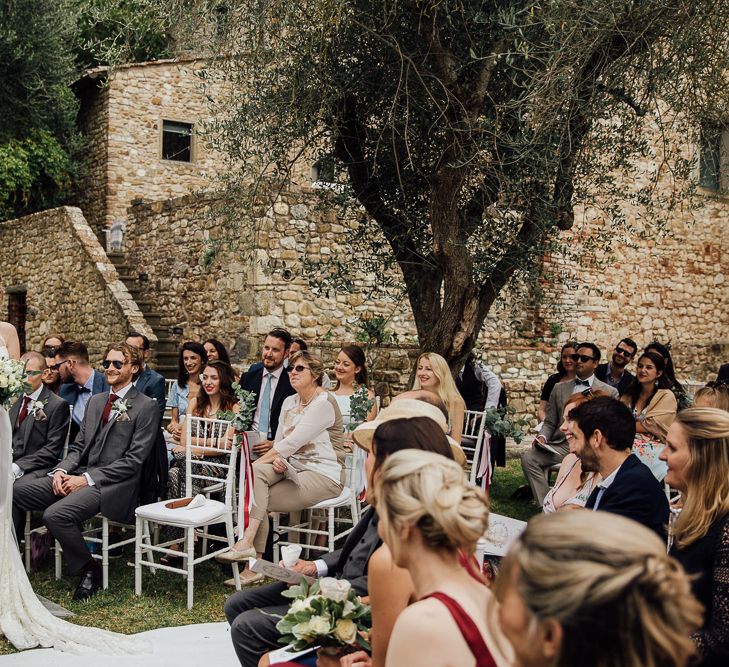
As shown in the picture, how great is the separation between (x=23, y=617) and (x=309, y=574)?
210cm

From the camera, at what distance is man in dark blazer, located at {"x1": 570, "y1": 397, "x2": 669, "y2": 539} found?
139 inches

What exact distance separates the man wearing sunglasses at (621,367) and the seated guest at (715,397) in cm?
249

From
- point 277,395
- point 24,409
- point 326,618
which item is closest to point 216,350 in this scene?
point 277,395

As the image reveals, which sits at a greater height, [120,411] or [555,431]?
[120,411]

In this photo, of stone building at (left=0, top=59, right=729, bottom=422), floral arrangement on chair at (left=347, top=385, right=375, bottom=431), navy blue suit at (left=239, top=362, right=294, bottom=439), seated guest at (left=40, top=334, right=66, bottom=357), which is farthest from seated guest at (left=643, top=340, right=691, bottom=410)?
seated guest at (left=40, top=334, right=66, bottom=357)

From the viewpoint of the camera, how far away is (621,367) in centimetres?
833

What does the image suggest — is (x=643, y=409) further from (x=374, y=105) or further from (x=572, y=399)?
(x=374, y=105)

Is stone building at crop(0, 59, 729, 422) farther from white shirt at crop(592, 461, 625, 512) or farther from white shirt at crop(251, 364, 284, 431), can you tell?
white shirt at crop(592, 461, 625, 512)

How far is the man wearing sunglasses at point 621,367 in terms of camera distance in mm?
8180

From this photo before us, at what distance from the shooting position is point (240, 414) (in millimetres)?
5949

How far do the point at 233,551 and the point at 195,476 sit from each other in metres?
0.76

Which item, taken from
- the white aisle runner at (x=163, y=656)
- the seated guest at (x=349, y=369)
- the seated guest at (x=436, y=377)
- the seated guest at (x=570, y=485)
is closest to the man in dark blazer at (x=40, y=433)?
the white aisle runner at (x=163, y=656)

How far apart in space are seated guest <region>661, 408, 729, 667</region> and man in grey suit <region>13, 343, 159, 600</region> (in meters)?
3.92

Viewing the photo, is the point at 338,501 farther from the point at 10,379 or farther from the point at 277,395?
the point at 10,379
